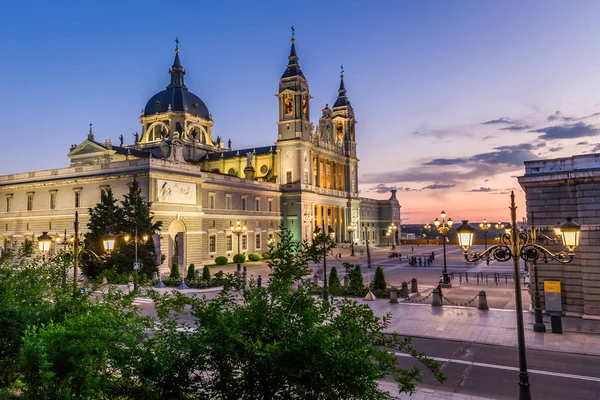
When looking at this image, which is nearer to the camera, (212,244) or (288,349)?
(288,349)

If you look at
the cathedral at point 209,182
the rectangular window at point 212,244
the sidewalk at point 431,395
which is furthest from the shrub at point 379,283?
the rectangular window at point 212,244

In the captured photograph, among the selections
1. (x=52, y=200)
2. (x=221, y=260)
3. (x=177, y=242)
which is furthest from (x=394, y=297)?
(x=52, y=200)

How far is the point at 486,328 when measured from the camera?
17.9 meters

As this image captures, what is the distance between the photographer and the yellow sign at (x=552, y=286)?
1894 centimetres

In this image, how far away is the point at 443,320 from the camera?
1959 centimetres

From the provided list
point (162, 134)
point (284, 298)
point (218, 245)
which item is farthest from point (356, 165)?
point (284, 298)

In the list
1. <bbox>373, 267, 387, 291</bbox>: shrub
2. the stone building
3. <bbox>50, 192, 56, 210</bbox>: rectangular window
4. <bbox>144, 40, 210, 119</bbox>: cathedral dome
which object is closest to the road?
the stone building

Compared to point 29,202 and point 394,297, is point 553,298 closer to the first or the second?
point 394,297

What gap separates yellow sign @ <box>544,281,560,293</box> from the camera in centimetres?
1894

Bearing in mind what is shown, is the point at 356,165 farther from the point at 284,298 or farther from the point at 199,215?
the point at 284,298

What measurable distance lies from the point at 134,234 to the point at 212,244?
18.1m

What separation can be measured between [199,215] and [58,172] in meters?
17.1

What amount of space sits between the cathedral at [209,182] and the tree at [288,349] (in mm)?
22447

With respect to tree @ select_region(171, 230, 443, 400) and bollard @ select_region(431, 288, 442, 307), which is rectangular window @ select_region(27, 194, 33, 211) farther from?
tree @ select_region(171, 230, 443, 400)
